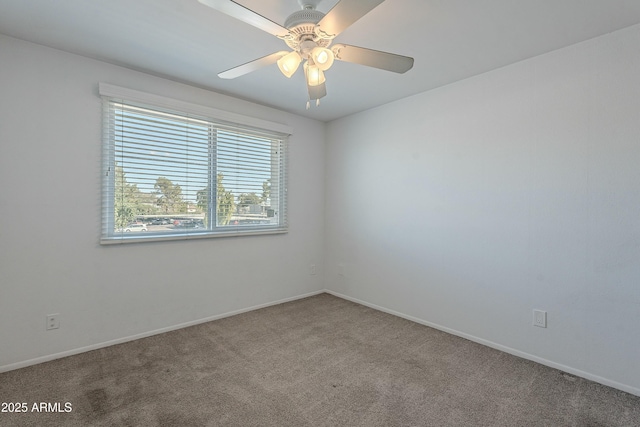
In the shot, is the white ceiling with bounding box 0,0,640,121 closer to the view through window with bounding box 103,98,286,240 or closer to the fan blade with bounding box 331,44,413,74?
the fan blade with bounding box 331,44,413,74

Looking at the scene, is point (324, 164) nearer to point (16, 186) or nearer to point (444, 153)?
point (444, 153)

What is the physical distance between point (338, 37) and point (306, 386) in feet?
7.82

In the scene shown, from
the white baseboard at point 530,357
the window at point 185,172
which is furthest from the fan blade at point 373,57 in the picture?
the white baseboard at point 530,357

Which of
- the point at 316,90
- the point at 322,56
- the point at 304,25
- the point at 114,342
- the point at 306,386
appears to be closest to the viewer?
the point at 304,25

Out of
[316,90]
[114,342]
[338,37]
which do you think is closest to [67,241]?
[114,342]

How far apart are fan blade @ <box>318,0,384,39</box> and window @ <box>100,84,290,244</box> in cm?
195

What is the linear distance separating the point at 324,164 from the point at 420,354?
2.63m

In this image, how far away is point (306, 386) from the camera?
2.03 metres

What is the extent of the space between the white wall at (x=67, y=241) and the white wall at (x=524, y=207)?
6.88 ft

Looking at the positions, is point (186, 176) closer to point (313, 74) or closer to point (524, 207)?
point (313, 74)

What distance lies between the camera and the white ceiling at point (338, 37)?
5.91 feet

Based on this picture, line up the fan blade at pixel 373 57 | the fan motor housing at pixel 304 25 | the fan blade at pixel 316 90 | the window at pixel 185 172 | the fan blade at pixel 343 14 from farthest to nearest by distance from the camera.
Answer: the window at pixel 185 172, the fan blade at pixel 316 90, the fan blade at pixel 373 57, the fan motor housing at pixel 304 25, the fan blade at pixel 343 14

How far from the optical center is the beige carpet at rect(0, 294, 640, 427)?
1.72 meters

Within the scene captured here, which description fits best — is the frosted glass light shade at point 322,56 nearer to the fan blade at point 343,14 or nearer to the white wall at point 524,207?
the fan blade at point 343,14
